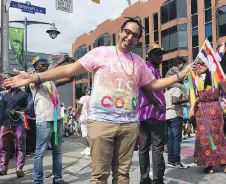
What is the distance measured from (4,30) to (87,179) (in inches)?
164

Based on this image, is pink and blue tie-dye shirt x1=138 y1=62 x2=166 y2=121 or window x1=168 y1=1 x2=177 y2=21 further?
window x1=168 y1=1 x2=177 y2=21

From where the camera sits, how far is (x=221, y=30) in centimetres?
2864

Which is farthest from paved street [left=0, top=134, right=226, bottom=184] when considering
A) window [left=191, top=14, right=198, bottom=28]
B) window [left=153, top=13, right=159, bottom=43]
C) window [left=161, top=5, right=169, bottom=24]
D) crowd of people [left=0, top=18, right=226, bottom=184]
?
window [left=153, top=13, right=159, bottom=43]

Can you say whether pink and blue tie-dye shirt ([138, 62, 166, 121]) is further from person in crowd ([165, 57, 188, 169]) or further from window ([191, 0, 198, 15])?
window ([191, 0, 198, 15])

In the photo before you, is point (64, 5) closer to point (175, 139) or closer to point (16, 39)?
point (16, 39)

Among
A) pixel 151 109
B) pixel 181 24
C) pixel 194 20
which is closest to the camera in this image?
pixel 151 109

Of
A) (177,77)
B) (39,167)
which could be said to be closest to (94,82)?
(177,77)

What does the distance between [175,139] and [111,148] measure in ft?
9.73

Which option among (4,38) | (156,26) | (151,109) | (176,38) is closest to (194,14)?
(176,38)

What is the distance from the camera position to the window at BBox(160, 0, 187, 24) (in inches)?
1342

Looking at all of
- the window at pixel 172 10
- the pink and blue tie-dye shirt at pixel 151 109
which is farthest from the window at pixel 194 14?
the pink and blue tie-dye shirt at pixel 151 109

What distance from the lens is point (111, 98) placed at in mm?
2691

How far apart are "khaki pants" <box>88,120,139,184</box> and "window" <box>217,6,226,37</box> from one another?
91.6ft

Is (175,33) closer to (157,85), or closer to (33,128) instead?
(33,128)
